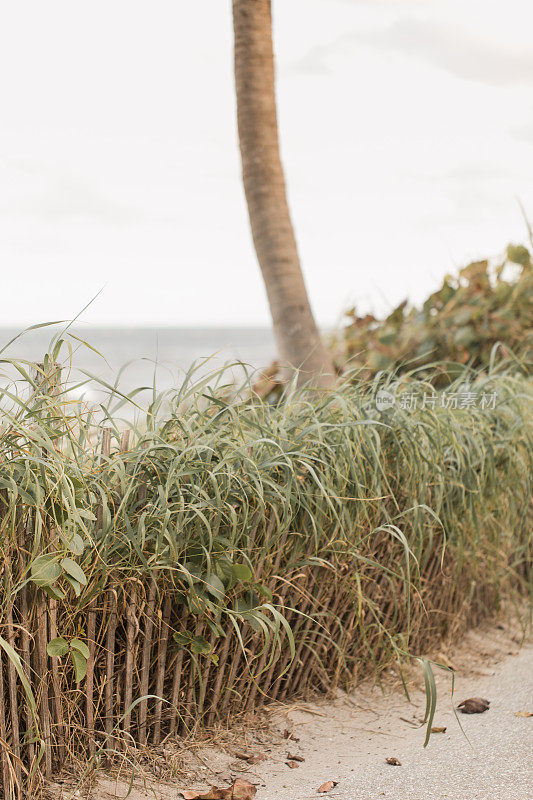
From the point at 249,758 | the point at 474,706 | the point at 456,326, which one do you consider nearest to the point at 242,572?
the point at 249,758

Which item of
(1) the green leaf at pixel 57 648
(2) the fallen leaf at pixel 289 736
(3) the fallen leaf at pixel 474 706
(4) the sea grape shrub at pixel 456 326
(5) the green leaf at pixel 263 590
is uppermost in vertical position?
(4) the sea grape shrub at pixel 456 326

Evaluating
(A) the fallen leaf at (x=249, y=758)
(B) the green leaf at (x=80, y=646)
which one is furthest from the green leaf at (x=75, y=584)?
(A) the fallen leaf at (x=249, y=758)

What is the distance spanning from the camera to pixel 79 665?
66.9 inches

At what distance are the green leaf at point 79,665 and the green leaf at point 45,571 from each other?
222 mm

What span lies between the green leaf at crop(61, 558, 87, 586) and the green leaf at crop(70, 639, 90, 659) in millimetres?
165

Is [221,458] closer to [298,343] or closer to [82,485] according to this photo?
[82,485]

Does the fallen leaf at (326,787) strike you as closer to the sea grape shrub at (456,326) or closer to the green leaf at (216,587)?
the green leaf at (216,587)

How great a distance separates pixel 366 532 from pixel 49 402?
1177 millimetres

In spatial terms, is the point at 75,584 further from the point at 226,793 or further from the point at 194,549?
the point at 226,793

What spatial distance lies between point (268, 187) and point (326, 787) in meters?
3.00

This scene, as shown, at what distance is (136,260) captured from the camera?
43.8 metres

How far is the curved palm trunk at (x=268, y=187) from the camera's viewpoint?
3.86 m

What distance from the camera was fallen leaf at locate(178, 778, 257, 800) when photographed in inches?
69.7

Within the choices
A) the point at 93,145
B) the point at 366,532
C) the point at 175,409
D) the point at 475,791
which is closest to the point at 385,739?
the point at 475,791
